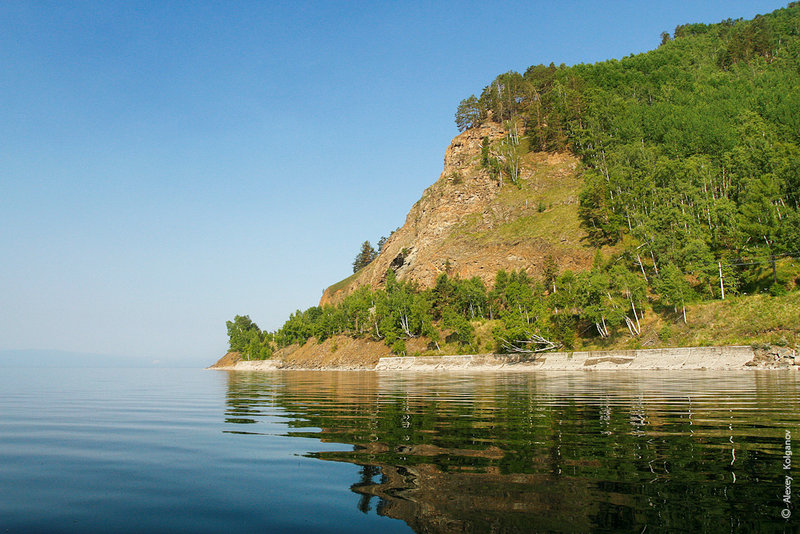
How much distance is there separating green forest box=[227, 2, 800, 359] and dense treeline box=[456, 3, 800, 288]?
1.04 feet

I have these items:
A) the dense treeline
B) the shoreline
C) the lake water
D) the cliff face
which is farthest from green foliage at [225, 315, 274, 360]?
the lake water

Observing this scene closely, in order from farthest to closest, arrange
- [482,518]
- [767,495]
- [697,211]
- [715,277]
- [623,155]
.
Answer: [623,155]
[697,211]
[715,277]
[767,495]
[482,518]

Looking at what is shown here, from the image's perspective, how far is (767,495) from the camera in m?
4.71

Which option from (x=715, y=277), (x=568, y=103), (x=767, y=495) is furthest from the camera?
(x=568, y=103)

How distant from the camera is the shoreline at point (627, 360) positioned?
139 feet

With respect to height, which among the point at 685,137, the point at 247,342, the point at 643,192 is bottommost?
the point at 247,342

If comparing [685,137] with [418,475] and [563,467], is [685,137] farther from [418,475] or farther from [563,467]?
[418,475]

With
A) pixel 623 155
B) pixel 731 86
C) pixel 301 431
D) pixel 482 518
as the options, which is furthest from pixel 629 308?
pixel 731 86

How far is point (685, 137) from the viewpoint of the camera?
91562 mm

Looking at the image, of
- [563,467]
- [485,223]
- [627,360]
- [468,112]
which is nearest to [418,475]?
[563,467]

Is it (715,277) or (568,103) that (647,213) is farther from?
(568,103)

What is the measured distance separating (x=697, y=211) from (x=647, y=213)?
1058 cm

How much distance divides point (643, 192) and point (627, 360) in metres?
43.6

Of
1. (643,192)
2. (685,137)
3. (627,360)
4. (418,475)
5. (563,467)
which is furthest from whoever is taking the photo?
(685,137)
